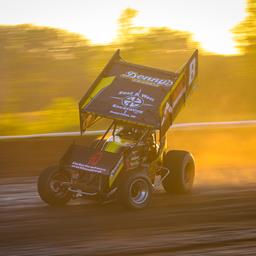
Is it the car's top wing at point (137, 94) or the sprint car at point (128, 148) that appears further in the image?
the car's top wing at point (137, 94)

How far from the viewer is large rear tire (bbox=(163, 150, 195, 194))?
496 inches

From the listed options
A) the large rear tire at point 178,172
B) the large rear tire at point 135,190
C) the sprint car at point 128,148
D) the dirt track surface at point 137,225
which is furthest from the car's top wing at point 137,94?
the dirt track surface at point 137,225

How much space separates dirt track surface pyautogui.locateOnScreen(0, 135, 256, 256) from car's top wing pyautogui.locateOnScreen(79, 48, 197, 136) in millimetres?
1380

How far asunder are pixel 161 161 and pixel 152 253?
3.94 m

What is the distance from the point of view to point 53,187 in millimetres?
11703

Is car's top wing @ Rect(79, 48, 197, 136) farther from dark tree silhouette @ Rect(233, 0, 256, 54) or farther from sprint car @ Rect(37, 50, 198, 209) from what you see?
dark tree silhouette @ Rect(233, 0, 256, 54)

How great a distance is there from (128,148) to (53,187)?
128 centimetres

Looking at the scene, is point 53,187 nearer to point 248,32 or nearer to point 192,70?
point 192,70

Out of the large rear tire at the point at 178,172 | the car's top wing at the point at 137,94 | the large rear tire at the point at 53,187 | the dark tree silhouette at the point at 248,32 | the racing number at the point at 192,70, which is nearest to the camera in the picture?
the large rear tire at the point at 53,187

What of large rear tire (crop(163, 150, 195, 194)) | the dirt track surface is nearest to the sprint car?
large rear tire (crop(163, 150, 195, 194))

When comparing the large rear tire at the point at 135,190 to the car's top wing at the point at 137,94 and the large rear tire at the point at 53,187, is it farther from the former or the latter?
the large rear tire at the point at 53,187

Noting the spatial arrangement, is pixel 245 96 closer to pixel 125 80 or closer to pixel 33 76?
pixel 33 76

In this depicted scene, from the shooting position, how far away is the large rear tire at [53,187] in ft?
38.1

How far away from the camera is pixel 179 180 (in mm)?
12703
